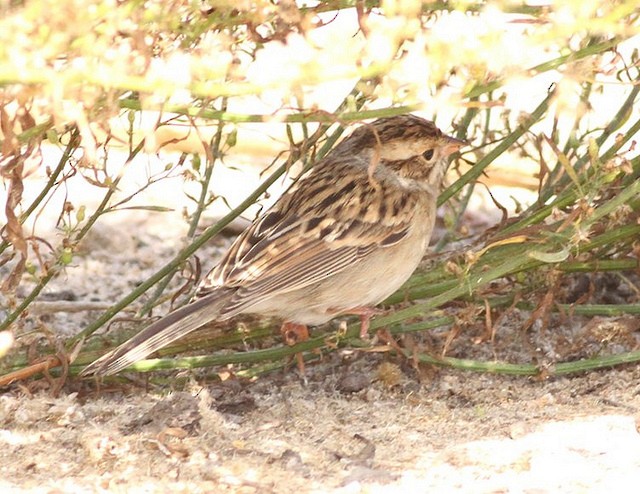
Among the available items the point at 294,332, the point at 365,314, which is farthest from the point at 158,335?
the point at 365,314

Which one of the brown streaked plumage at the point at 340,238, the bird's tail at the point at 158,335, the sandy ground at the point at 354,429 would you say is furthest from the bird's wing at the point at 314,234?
the sandy ground at the point at 354,429

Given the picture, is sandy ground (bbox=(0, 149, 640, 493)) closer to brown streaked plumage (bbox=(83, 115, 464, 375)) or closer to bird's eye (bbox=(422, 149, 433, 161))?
brown streaked plumage (bbox=(83, 115, 464, 375))

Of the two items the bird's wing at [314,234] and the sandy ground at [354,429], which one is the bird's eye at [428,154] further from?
the sandy ground at [354,429]

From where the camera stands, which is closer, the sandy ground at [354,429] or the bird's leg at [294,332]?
the sandy ground at [354,429]

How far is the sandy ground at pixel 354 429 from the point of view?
3199 millimetres

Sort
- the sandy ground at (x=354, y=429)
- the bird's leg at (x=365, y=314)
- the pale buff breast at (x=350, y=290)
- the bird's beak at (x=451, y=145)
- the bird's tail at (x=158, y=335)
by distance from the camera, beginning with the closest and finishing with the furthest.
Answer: the sandy ground at (x=354, y=429) → the bird's tail at (x=158, y=335) → the bird's leg at (x=365, y=314) → the pale buff breast at (x=350, y=290) → the bird's beak at (x=451, y=145)

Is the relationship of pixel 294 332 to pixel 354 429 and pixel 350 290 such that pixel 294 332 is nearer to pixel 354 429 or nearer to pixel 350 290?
pixel 350 290

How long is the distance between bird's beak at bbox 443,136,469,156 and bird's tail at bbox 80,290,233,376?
41.1 inches

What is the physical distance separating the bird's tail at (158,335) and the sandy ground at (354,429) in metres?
0.17

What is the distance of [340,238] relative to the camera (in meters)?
4.19

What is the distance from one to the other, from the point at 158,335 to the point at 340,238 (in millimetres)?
817

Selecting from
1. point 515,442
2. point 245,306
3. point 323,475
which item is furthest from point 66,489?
point 515,442

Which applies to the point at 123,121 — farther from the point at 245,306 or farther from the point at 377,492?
the point at 377,492

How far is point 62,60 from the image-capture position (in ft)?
9.21
